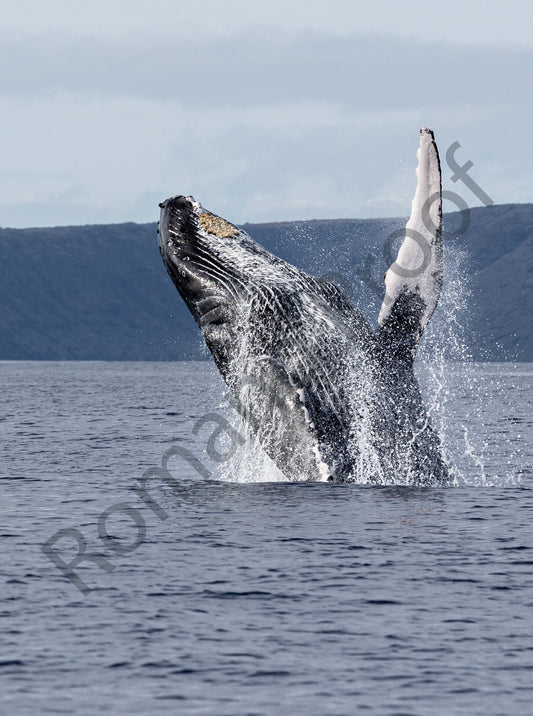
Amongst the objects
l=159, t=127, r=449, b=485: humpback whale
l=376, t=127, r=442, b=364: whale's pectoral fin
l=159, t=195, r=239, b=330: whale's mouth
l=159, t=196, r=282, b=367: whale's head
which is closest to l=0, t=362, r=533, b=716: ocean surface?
l=159, t=127, r=449, b=485: humpback whale

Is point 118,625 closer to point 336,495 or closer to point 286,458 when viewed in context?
point 286,458

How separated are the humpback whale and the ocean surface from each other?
3.04ft

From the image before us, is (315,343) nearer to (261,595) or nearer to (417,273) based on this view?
(417,273)

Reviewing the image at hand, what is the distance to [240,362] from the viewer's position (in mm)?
14781

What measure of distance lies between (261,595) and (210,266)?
4711 mm

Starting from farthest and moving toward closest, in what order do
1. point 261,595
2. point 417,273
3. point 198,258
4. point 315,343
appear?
point 198,258, point 315,343, point 417,273, point 261,595

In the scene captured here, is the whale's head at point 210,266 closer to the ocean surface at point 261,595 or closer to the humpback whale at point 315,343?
the humpback whale at point 315,343

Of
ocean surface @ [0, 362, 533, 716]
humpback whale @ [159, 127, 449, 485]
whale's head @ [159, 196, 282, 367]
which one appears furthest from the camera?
whale's head @ [159, 196, 282, 367]

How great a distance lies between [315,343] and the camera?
48.5 ft

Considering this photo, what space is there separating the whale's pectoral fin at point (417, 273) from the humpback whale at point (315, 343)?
12 mm

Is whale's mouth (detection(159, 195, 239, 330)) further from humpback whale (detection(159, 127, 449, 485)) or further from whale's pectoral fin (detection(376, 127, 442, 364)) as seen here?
whale's pectoral fin (detection(376, 127, 442, 364))

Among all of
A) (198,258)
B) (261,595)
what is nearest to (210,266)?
(198,258)

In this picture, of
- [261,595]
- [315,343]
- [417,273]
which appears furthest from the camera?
[315,343]

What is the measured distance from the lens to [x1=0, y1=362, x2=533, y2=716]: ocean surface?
362 inches
